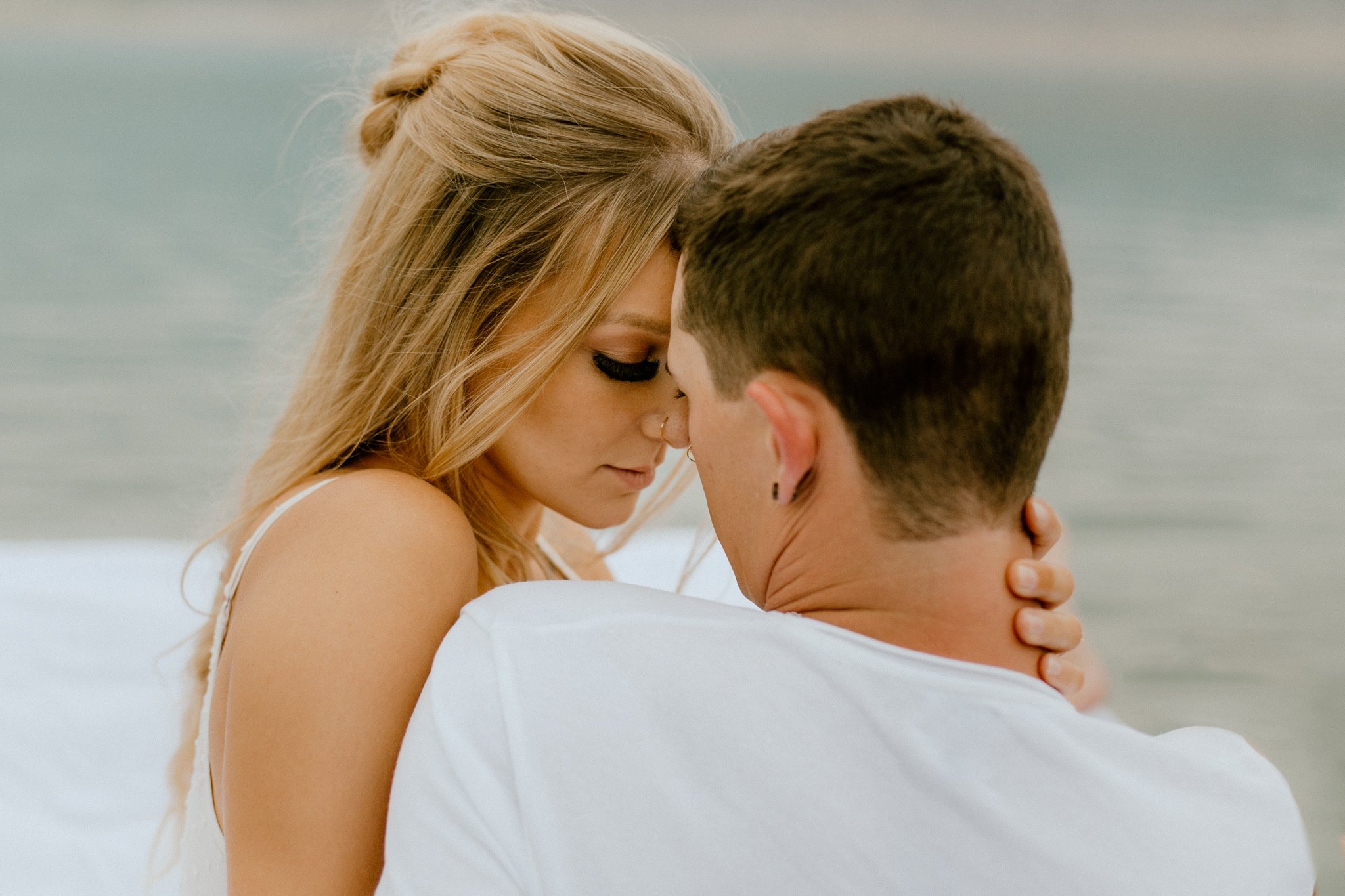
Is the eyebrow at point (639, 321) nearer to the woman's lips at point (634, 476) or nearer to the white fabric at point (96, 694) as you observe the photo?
the woman's lips at point (634, 476)

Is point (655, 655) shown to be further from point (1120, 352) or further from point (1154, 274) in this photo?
point (1154, 274)

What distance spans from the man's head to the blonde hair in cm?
45

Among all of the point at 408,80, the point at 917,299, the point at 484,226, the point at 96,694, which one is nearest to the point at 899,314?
the point at 917,299

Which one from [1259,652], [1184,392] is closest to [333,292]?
[1259,652]

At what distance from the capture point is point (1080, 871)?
35.6 inches

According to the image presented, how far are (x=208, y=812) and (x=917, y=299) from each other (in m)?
1.12

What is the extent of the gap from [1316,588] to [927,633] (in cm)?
393

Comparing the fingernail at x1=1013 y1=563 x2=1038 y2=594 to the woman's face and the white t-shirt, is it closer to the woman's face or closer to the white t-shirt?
the white t-shirt

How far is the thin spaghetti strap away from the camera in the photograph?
4.57 ft

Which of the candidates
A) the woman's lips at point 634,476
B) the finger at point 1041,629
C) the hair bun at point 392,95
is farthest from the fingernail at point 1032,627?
the hair bun at point 392,95

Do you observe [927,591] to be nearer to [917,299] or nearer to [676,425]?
[917,299]

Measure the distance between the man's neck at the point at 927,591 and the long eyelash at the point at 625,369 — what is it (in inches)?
21.2

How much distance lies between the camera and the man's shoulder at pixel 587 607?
990 millimetres

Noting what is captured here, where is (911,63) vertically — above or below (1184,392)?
below
